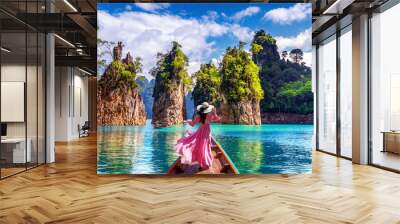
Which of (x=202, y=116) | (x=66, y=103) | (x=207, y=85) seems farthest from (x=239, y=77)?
(x=66, y=103)

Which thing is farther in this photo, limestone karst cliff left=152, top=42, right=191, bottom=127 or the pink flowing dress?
limestone karst cliff left=152, top=42, right=191, bottom=127

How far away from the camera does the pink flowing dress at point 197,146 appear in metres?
6.39

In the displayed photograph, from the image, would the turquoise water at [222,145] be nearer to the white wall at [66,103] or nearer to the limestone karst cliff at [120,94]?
the limestone karst cliff at [120,94]

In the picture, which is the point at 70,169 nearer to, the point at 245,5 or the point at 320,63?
the point at 245,5

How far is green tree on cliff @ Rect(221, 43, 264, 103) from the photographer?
6539 mm

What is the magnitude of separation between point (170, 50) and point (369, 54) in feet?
14.1

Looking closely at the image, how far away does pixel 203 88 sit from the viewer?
6527 mm

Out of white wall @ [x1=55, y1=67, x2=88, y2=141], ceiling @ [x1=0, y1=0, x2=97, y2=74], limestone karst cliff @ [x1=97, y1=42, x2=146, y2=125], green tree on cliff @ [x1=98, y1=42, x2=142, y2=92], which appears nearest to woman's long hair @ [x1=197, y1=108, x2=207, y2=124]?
limestone karst cliff @ [x1=97, y1=42, x2=146, y2=125]

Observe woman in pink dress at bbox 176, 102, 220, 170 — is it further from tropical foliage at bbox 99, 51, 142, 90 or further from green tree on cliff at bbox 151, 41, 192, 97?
tropical foliage at bbox 99, 51, 142, 90

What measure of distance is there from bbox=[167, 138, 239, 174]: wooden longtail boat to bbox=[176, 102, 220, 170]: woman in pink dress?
0.22 feet

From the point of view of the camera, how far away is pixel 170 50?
6488mm

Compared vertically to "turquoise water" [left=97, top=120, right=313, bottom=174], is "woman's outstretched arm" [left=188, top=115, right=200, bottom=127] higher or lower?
higher

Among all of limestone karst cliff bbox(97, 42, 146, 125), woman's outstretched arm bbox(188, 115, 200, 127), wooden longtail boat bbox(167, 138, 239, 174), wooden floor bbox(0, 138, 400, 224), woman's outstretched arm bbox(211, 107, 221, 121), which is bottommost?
wooden floor bbox(0, 138, 400, 224)

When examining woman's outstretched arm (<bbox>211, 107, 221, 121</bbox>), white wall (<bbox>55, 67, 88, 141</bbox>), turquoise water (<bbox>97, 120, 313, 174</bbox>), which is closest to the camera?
turquoise water (<bbox>97, 120, 313, 174</bbox>)
